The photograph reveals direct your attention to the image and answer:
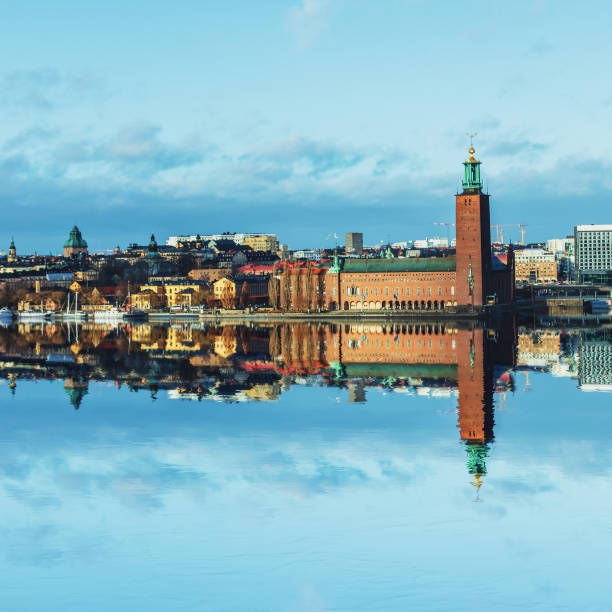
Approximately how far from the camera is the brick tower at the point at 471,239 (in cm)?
9481

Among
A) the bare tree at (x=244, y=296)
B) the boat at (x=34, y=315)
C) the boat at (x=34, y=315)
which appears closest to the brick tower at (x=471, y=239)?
the bare tree at (x=244, y=296)

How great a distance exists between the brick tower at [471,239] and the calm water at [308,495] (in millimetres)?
62770

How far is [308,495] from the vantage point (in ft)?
51.8

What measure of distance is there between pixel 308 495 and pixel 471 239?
82202mm

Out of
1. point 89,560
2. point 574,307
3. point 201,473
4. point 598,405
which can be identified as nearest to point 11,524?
point 89,560

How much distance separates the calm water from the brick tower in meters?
62.8

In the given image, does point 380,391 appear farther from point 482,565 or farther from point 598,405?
point 482,565

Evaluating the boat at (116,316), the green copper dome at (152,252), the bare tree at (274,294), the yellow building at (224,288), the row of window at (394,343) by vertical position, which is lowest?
the row of window at (394,343)

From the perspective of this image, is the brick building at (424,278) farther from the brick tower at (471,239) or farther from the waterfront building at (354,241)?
the waterfront building at (354,241)

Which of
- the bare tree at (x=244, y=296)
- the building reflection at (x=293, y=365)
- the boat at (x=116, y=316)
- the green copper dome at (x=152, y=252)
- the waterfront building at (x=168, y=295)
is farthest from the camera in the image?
the green copper dome at (x=152, y=252)

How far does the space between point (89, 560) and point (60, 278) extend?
160648 mm

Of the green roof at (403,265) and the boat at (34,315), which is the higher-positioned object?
the green roof at (403,265)

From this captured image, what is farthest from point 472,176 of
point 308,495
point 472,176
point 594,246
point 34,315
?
point 594,246

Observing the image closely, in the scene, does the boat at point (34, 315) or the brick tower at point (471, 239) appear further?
the boat at point (34, 315)
